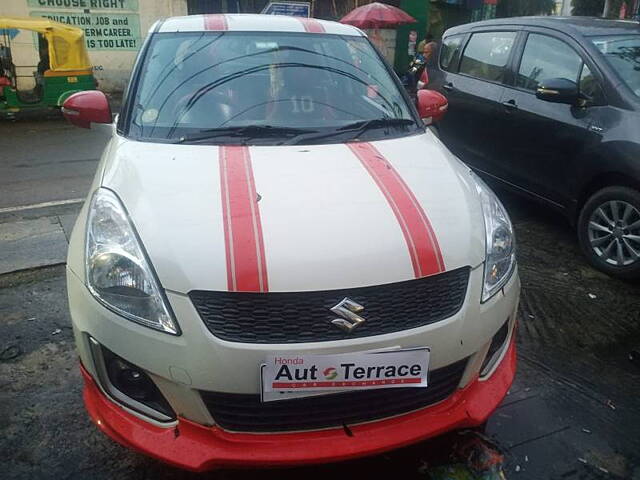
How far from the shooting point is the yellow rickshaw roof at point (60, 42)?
1032cm

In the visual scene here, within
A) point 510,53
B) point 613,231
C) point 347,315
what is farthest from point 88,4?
point 347,315

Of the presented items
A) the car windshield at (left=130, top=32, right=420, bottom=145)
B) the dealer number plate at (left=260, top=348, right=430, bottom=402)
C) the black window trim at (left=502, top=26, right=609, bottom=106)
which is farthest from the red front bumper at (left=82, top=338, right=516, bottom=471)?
the black window trim at (left=502, top=26, right=609, bottom=106)

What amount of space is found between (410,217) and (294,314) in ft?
1.93

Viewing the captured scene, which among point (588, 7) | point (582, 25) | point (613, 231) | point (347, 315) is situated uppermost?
point (588, 7)

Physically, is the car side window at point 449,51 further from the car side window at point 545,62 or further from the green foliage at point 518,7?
the green foliage at point 518,7

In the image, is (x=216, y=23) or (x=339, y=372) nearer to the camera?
(x=339, y=372)

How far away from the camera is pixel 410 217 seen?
2.03 m

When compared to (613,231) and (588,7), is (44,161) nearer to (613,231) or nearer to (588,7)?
(613,231)

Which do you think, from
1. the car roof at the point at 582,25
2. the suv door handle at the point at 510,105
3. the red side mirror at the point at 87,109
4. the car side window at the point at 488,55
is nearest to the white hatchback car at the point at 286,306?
the red side mirror at the point at 87,109

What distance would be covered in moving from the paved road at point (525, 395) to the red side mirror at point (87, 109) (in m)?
1.12

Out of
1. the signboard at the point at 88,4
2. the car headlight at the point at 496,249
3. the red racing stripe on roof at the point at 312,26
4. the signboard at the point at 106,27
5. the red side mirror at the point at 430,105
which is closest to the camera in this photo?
the car headlight at the point at 496,249

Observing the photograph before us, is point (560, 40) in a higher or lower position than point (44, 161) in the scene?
higher

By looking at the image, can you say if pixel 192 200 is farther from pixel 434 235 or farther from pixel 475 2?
pixel 475 2

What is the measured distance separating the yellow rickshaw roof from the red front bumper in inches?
396
